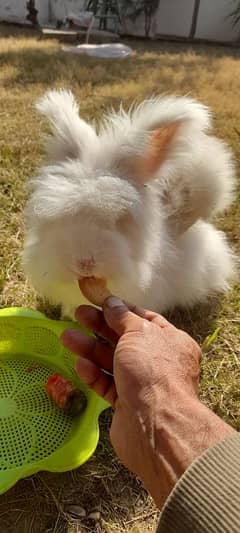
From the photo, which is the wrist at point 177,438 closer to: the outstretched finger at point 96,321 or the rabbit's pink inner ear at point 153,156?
the outstretched finger at point 96,321

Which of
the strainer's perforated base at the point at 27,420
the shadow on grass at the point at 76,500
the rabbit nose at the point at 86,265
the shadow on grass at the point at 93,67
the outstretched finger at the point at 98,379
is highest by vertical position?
the rabbit nose at the point at 86,265

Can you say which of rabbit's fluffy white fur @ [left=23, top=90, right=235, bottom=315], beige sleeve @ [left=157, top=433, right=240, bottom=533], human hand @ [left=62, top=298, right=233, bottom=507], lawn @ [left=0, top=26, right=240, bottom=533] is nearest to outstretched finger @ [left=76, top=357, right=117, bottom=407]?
human hand @ [left=62, top=298, right=233, bottom=507]

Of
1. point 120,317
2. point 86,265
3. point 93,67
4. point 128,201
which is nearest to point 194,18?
point 93,67

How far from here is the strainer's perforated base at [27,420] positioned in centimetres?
161

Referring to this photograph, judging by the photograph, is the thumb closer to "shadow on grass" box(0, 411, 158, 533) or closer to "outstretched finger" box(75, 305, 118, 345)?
"outstretched finger" box(75, 305, 118, 345)

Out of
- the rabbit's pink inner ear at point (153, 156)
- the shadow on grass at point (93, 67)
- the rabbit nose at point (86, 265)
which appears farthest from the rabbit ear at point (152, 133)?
the shadow on grass at point (93, 67)

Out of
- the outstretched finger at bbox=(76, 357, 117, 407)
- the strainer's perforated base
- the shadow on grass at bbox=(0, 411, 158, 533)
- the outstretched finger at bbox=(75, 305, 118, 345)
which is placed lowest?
the shadow on grass at bbox=(0, 411, 158, 533)

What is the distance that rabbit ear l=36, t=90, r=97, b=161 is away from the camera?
175 cm

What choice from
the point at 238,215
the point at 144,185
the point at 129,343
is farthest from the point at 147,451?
the point at 238,215

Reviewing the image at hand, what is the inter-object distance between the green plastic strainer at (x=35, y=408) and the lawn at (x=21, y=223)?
0.33 ft

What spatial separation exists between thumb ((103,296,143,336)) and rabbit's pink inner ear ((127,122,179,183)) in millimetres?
532

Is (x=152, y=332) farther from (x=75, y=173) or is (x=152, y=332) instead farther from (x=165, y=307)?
(x=165, y=307)

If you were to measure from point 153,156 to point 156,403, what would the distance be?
0.91 metres

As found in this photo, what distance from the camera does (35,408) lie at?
175 cm
